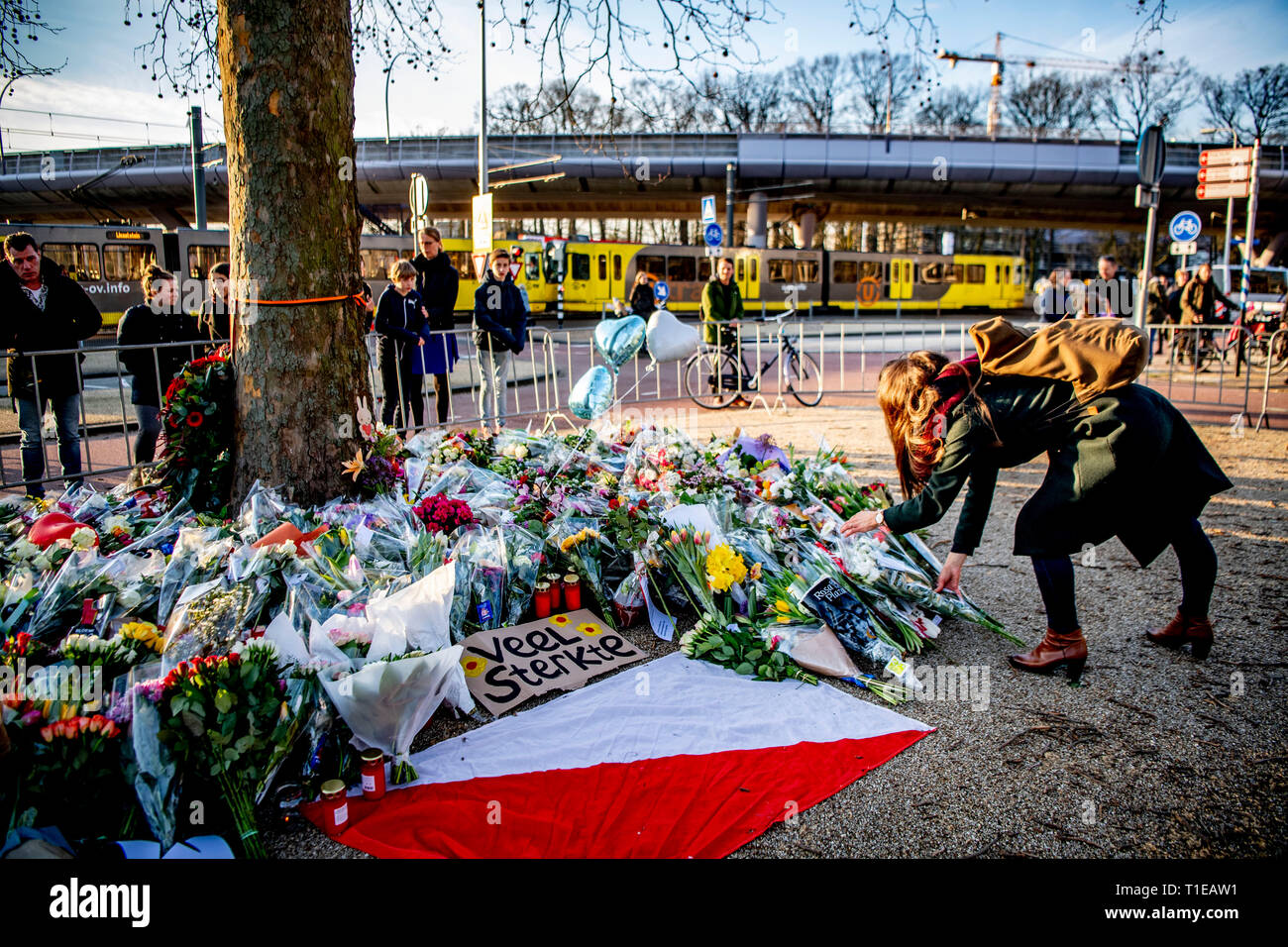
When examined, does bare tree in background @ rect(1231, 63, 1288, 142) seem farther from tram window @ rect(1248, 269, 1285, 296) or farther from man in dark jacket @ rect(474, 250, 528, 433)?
man in dark jacket @ rect(474, 250, 528, 433)

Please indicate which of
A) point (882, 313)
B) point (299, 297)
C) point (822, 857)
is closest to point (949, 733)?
point (822, 857)

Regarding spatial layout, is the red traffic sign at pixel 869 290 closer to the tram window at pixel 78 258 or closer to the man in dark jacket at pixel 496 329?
the tram window at pixel 78 258

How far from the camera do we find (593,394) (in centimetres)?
568

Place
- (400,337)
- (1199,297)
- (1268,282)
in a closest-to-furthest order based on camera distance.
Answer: (400,337) < (1199,297) < (1268,282)

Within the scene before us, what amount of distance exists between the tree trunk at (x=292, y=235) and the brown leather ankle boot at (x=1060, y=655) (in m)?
3.49

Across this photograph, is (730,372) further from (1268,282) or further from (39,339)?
(1268,282)

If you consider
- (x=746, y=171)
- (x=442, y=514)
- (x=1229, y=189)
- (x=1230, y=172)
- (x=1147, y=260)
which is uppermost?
(x=746, y=171)

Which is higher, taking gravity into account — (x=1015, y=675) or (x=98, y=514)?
(x=98, y=514)

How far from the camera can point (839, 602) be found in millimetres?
3660

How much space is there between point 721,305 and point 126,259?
1925 centimetres

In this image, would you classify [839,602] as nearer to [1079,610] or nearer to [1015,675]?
[1015,675]

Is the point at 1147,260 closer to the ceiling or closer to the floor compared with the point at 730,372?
closer to the ceiling

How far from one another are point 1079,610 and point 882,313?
3497 cm

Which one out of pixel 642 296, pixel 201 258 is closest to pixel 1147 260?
pixel 642 296
